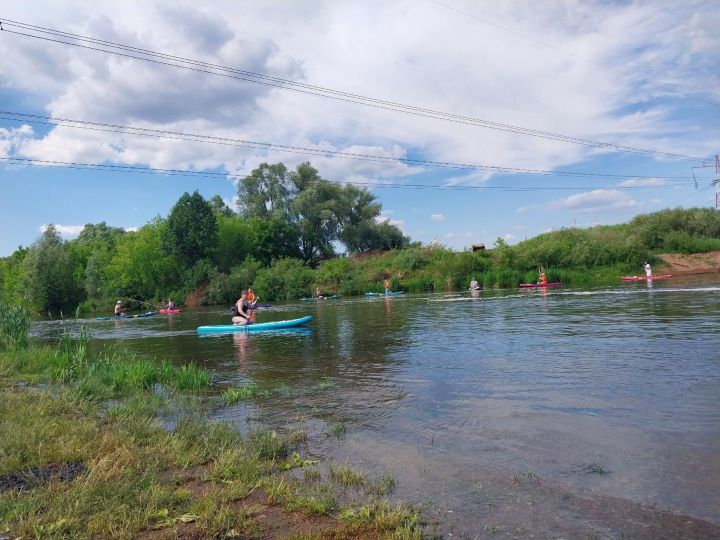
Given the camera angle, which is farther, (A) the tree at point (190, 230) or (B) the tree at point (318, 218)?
(B) the tree at point (318, 218)

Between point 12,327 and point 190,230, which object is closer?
point 12,327

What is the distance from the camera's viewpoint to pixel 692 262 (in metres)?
48.8

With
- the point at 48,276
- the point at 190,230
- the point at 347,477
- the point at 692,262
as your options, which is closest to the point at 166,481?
the point at 347,477

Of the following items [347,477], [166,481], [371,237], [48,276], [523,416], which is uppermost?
[371,237]

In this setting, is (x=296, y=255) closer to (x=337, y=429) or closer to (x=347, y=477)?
(x=337, y=429)

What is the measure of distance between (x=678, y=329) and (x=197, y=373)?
13.4 m

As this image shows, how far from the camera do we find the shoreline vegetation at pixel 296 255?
166 feet

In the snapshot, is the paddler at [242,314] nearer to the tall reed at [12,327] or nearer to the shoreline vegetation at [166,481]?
the tall reed at [12,327]

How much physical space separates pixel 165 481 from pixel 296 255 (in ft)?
223

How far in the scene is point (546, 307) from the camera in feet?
83.4

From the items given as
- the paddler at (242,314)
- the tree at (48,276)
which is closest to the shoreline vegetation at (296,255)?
the tree at (48,276)

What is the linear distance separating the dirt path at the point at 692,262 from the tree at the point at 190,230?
168 feet

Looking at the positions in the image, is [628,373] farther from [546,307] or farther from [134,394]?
[546,307]

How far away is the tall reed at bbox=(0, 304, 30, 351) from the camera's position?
15.8 meters
